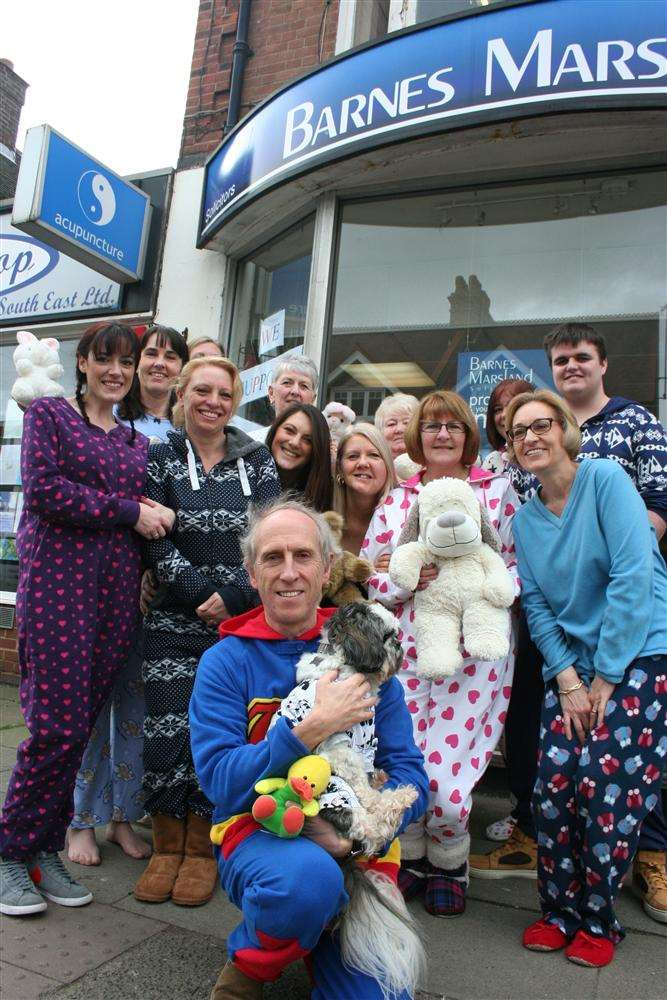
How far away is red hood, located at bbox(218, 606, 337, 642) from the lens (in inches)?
81.0

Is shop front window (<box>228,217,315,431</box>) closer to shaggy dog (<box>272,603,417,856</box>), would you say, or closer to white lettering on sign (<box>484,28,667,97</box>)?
white lettering on sign (<box>484,28,667,97</box>)

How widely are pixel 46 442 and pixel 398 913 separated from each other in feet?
6.32

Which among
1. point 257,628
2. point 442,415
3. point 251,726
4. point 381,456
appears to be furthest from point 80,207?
point 251,726

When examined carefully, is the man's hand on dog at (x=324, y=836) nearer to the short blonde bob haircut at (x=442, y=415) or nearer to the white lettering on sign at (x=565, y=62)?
the short blonde bob haircut at (x=442, y=415)

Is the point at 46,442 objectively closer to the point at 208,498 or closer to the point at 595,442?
the point at 208,498

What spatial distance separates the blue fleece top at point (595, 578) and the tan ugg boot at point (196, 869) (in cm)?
142

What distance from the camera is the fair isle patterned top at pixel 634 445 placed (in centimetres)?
281

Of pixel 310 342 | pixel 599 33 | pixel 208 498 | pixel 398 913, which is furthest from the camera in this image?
pixel 310 342

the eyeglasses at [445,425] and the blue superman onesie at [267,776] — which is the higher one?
the eyeglasses at [445,425]

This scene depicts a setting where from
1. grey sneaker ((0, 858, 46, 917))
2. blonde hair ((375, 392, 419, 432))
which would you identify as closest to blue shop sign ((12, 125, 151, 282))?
blonde hair ((375, 392, 419, 432))

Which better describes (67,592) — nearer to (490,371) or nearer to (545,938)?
(545,938)

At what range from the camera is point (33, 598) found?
2549 mm

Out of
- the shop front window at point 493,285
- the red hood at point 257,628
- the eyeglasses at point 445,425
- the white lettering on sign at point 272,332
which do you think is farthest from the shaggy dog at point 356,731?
the white lettering on sign at point 272,332

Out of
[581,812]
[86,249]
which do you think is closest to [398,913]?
[581,812]
